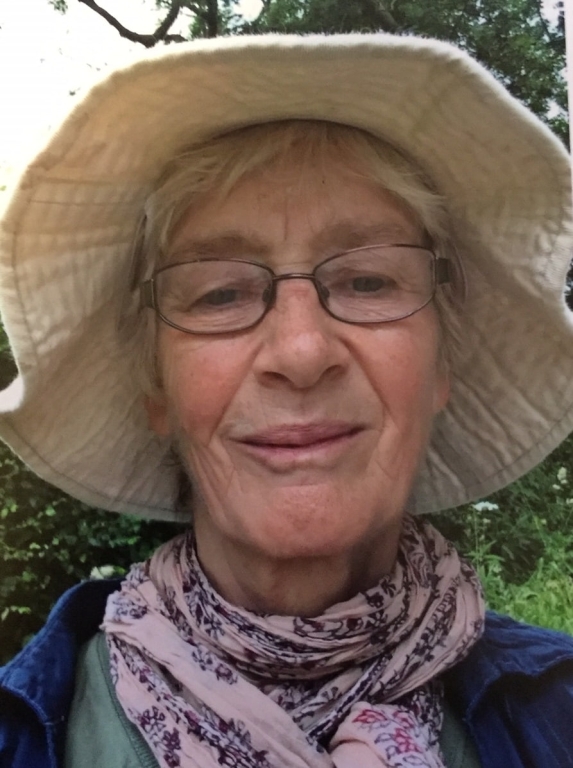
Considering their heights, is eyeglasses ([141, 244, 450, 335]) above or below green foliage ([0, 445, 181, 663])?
above

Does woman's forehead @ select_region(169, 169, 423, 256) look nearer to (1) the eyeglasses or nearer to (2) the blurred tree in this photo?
(1) the eyeglasses

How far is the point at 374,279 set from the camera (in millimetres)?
751

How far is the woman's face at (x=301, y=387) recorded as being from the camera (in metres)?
0.71

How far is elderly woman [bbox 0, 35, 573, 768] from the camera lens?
27.9 inches

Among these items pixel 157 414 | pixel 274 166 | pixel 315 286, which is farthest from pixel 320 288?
pixel 157 414

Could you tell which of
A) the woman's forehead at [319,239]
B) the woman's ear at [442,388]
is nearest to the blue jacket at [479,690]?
Answer: the woman's ear at [442,388]

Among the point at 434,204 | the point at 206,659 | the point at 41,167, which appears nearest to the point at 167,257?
the point at 41,167

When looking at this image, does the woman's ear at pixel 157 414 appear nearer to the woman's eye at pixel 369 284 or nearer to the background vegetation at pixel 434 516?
the background vegetation at pixel 434 516

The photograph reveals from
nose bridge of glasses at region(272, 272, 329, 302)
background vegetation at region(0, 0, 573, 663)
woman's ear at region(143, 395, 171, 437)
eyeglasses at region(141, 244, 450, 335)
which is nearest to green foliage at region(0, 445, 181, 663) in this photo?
background vegetation at region(0, 0, 573, 663)

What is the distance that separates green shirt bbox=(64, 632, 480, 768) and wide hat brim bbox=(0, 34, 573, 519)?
18 cm

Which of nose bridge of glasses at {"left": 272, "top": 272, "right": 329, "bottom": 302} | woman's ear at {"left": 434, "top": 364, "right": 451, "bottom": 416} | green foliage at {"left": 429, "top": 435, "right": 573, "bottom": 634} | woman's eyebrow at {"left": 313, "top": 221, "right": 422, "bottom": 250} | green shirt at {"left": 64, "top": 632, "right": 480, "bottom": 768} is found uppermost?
woman's eyebrow at {"left": 313, "top": 221, "right": 422, "bottom": 250}

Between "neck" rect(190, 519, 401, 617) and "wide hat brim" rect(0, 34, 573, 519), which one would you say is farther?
"neck" rect(190, 519, 401, 617)

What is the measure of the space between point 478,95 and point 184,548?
56cm

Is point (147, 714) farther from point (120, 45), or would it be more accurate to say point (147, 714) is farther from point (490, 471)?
point (120, 45)
